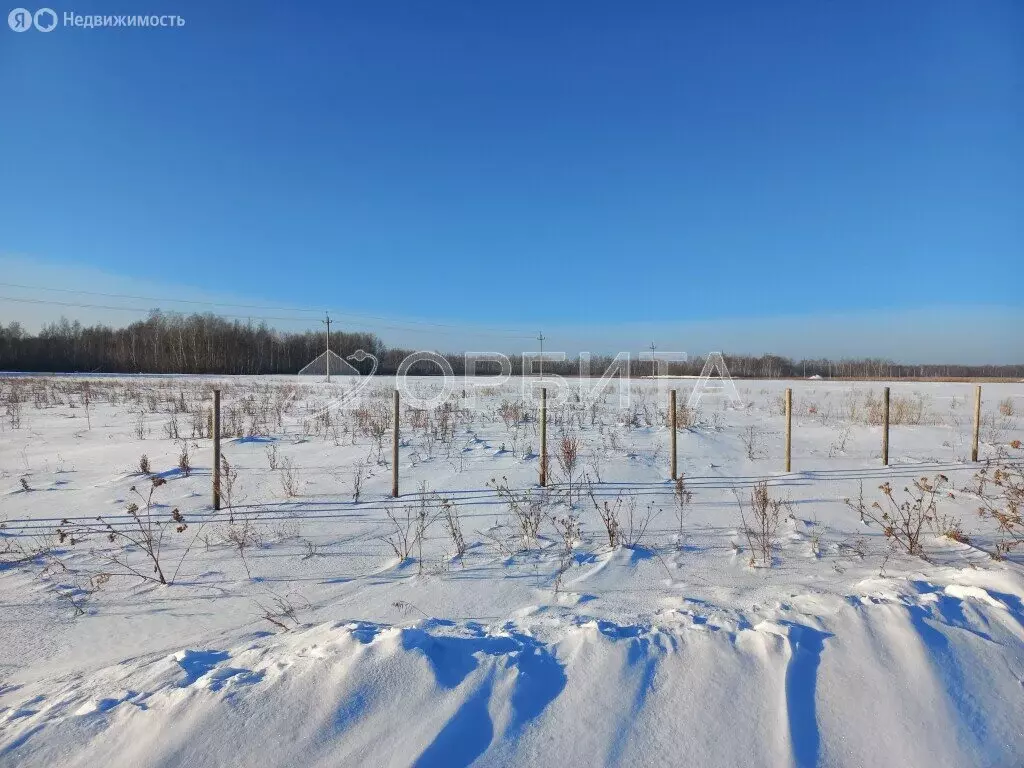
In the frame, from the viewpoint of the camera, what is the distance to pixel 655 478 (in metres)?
7.74

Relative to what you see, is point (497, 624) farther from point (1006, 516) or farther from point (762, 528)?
point (1006, 516)

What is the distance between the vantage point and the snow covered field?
2.14m

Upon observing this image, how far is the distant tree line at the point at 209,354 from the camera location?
1997 inches

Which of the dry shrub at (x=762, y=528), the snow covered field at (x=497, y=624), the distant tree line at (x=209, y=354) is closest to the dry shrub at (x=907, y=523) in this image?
the snow covered field at (x=497, y=624)

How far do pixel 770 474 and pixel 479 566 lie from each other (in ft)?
19.3

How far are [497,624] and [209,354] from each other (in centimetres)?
6183

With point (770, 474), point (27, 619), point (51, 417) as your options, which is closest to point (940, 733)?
point (27, 619)

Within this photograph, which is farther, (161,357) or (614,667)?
(161,357)

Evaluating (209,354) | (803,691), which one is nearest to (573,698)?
(803,691)

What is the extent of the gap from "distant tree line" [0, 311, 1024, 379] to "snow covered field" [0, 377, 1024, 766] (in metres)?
52.5

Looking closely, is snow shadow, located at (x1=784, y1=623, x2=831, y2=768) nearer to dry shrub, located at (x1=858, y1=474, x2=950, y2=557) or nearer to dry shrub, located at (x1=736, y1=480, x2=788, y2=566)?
dry shrub, located at (x1=736, y1=480, x2=788, y2=566)

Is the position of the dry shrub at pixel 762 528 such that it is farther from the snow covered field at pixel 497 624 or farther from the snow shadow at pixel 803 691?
the snow shadow at pixel 803 691

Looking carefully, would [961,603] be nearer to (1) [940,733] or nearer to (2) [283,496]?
(1) [940,733]

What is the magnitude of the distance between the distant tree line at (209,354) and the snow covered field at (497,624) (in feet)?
172
